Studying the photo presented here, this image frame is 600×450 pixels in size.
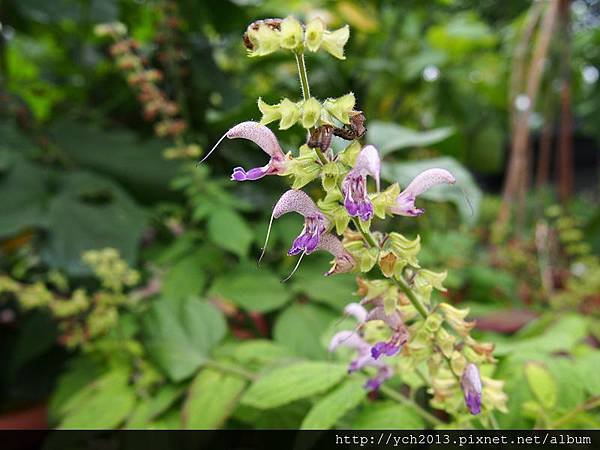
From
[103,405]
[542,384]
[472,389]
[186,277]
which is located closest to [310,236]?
[472,389]

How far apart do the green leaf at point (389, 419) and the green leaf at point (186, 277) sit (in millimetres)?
370

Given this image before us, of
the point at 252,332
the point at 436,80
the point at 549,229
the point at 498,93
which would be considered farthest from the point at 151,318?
the point at 498,93

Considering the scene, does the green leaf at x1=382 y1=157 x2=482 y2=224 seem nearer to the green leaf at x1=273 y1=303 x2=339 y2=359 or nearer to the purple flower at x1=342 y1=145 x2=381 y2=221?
the green leaf at x1=273 y1=303 x2=339 y2=359

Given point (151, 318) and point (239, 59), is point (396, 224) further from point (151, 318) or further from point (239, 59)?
point (239, 59)

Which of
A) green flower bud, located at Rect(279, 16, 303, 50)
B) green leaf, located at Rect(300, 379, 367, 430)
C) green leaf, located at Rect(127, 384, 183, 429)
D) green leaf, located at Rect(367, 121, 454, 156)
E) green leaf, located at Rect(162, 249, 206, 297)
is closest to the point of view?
green flower bud, located at Rect(279, 16, 303, 50)

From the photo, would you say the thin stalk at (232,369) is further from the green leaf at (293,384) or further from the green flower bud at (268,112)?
the green flower bud at (268,112)

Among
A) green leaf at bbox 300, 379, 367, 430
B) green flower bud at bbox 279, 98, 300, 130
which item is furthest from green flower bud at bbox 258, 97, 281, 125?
green leaf at bbox 300, 379, 367, 430

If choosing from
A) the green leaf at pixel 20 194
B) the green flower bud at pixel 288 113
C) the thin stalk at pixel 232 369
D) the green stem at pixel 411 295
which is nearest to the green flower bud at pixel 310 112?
the green flower bud at pixel 288 113

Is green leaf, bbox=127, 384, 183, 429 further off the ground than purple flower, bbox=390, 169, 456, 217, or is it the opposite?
purple flower, bbox=390, 169, 456, 217

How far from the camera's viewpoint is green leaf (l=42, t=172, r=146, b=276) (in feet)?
2.63

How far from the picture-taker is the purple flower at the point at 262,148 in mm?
312

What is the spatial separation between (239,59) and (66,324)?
3.01 feet

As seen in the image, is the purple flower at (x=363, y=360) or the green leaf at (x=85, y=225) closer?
the purple flower at (x=363, y=360)

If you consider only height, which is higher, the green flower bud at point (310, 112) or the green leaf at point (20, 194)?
the green flower bud at point (310, 112)
